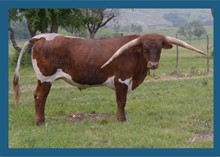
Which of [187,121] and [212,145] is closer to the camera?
[212,145]

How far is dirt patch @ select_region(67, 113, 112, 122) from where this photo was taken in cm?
802

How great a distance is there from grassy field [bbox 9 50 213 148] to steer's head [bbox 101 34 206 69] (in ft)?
3.59

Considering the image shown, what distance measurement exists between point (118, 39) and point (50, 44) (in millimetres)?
1217

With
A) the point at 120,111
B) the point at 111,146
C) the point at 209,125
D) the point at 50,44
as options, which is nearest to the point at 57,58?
the point at 50,44

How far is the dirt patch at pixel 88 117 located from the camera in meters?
8.02

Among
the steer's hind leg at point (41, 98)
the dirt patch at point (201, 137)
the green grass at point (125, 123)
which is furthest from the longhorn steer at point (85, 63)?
the dirt patch at point (201, 137)

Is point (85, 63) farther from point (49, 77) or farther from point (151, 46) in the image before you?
point (151, 46)

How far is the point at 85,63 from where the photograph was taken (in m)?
7.57

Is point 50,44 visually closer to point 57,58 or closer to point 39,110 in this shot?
point 57,58

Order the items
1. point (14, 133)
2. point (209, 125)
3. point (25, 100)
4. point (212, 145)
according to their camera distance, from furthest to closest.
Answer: point (25, 100)
point (209, 125)
point (14, 133)
point (212, 145)

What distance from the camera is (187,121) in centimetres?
773

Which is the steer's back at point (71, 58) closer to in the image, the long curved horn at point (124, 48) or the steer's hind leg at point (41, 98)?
the steer's hind leg at point (41, 98)

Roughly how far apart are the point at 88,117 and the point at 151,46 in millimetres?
2015

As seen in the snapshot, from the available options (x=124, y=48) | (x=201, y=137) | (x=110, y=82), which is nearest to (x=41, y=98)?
(x=110, y=82)
